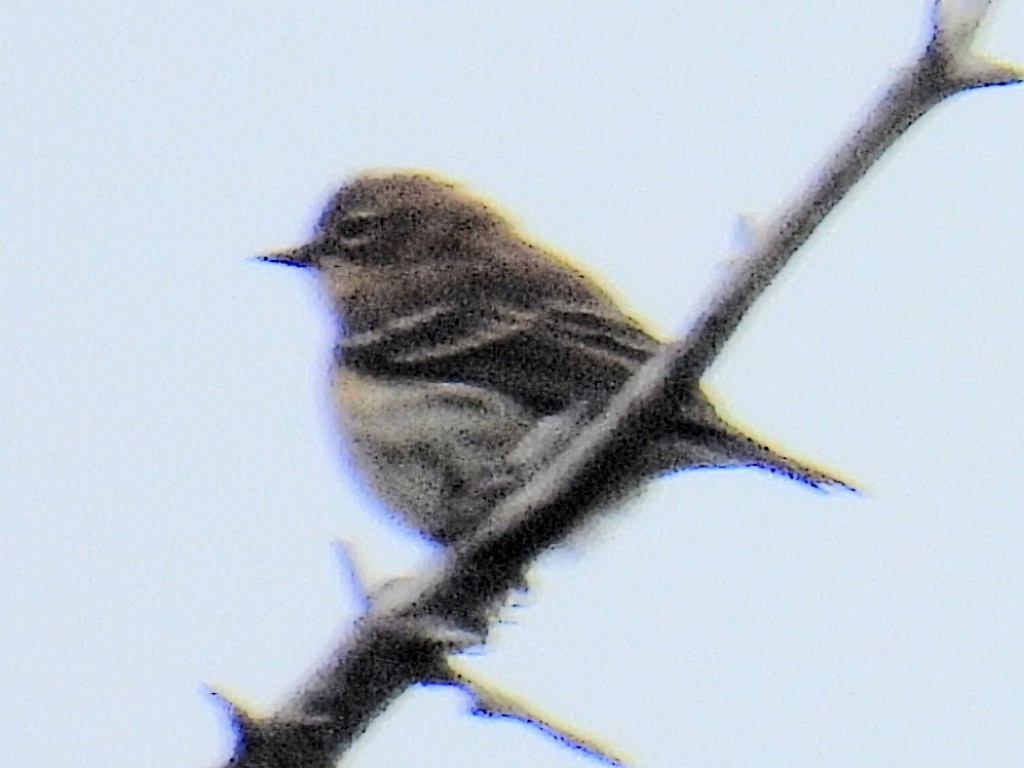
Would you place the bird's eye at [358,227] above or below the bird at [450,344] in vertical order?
above

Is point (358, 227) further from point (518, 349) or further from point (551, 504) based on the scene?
point (551, 504)

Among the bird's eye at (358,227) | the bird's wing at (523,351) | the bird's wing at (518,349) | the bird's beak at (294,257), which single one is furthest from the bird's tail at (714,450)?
the bird's beak at (294,257)

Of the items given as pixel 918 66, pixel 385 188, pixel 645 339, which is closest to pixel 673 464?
pixel 918 66

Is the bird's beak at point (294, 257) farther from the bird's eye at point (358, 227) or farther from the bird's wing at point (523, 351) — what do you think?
the bird's wing at point (523, 351)

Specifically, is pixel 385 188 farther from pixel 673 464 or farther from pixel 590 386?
pixel 673 464

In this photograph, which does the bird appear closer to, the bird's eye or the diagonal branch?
the bird's eye
